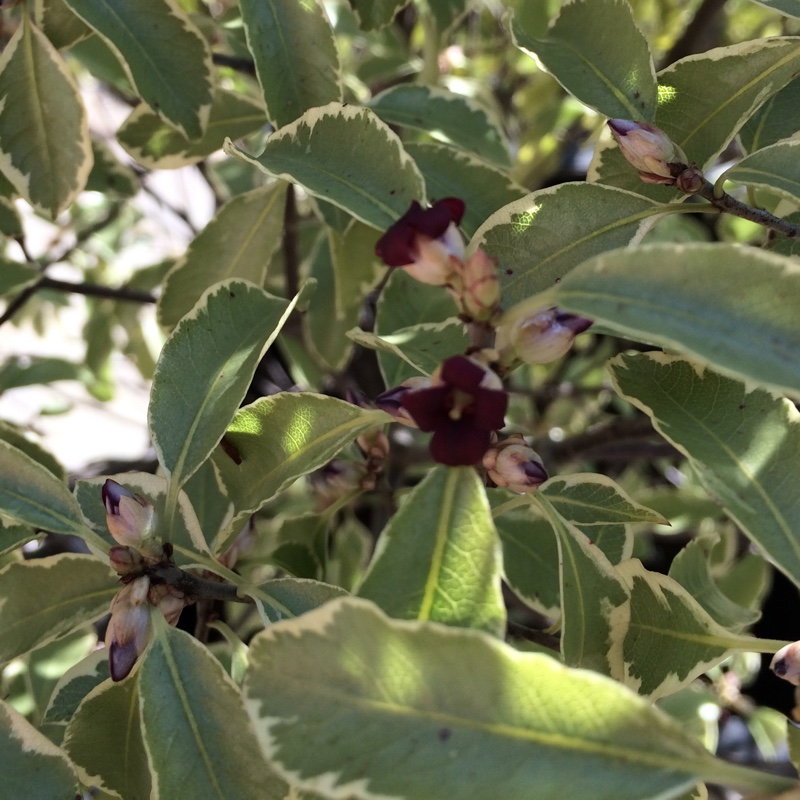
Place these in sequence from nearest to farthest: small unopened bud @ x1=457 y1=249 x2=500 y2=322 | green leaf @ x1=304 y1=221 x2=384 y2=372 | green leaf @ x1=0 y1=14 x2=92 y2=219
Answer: small unopened bud @ x1=457 y1=249 x2=500 y2=322 < green leaf @ x1=0 y1=14 x2=92 y2=219 < green leaf @ x1=304 y1=221 x2=384 y2=372

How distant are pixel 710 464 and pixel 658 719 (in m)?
0.25

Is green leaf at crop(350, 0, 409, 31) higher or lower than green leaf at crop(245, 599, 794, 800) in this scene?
higher

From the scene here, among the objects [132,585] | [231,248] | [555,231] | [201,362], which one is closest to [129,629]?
[132,585]

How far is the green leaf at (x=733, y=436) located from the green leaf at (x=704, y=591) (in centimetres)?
26

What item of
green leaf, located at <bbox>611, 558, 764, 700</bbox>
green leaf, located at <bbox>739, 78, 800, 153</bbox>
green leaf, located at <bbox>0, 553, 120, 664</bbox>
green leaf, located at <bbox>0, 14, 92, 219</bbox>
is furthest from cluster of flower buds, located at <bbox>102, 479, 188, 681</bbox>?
green leaf, located at <bbox>739, 78, 800, 153</bbox>

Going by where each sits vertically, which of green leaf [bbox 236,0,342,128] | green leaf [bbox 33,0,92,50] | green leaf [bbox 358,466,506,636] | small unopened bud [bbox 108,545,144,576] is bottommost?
small unopened bud [bbox 108,545,144,576]

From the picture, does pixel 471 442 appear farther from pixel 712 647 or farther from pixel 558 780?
pixel 712 647

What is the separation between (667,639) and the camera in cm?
76

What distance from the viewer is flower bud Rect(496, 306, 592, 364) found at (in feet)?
2.07

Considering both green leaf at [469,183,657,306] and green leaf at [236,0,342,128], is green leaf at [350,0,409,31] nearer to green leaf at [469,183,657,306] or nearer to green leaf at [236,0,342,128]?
green leaf at [236,0,342,128]

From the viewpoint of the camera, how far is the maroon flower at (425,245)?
625 mm

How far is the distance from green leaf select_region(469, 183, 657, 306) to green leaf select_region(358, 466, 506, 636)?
0.77 feet

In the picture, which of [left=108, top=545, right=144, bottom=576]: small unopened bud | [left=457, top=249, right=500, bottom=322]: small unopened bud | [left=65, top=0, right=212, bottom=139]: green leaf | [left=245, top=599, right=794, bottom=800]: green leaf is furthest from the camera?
[left=65, top=0, right=212, bottom=139]: green leaf

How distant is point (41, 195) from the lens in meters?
1.05
